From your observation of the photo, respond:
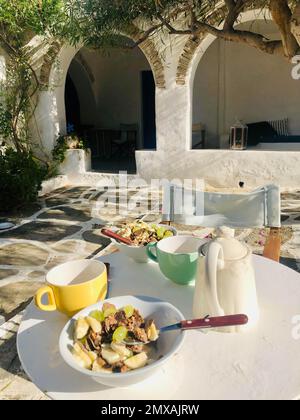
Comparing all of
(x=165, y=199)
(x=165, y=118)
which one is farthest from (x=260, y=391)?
(x=165, y=118)

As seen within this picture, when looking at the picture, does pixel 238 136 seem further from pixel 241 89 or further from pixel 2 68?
pixel 2 68

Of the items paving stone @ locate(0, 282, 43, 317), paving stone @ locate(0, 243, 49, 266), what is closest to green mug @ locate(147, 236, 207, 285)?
paving stone @ locate(0, 282, 43, 317)

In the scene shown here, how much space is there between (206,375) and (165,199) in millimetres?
1896

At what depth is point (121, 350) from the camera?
1029 millimetres

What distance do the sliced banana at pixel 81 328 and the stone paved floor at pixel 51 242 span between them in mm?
1345

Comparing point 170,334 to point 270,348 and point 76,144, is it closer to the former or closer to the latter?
point 270,348

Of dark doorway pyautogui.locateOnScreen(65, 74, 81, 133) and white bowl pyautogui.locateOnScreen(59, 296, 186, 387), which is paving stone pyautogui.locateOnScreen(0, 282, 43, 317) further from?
dark doorway pyautogui.locateOnScreen(65, 74, 81, 133)

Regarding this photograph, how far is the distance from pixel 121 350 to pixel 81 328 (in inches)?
5.7

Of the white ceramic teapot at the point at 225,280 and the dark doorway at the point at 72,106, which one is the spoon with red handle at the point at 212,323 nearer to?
the white ceramic teapot at the point at 225,280

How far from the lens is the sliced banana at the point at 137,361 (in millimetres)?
1002

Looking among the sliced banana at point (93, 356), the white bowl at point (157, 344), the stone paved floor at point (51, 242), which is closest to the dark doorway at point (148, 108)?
the stone paved floor at point (51, 242)

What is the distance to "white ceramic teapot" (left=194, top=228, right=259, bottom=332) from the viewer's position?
1.16 metres

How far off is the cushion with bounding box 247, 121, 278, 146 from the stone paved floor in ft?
10.8

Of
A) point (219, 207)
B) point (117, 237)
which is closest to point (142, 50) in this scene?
point (219, 207)
